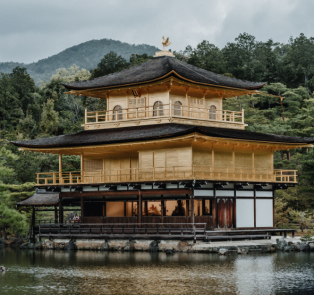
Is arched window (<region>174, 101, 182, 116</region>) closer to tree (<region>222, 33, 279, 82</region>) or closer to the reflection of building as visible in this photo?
the reflection of building

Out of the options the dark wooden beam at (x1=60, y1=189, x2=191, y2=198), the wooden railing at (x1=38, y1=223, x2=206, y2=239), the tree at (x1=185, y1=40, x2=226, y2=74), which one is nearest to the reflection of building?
the dark wooden beam at (x1=60, y1=189, x2=191, y2=198)

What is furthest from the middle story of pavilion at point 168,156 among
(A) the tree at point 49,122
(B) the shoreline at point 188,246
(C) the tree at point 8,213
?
(A) the tree at point 49,122

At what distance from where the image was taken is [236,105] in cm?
6669

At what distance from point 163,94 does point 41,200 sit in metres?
12.3

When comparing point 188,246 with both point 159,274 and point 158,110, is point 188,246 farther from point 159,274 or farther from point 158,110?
point 158,110

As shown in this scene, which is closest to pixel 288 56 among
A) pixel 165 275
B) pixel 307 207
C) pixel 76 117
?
pixel 76 117

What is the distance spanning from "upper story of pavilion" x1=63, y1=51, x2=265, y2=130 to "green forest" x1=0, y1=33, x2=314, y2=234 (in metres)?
8.87

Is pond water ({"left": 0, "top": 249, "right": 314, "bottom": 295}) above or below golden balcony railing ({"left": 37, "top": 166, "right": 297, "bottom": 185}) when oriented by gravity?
below

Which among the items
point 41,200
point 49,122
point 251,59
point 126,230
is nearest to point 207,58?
point 251,59

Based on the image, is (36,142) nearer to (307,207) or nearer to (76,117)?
(307,207)

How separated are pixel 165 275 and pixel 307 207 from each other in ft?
96.1

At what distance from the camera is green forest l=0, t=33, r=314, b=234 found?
156ft

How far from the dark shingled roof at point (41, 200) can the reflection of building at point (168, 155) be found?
0.24 metres

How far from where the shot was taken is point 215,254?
29453 mm
